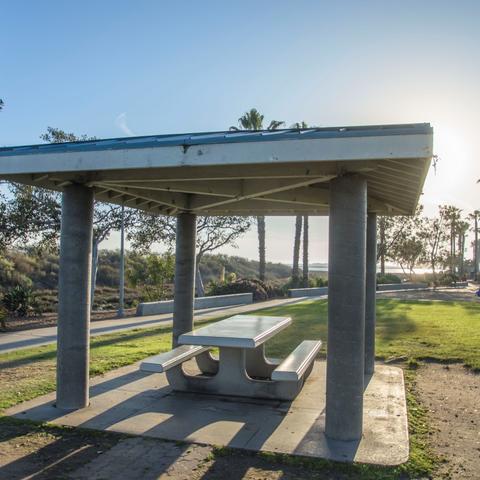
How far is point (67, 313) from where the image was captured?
6121mm

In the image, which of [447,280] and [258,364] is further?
[447,280]

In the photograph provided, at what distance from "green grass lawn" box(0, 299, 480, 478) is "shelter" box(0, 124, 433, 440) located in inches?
32.9

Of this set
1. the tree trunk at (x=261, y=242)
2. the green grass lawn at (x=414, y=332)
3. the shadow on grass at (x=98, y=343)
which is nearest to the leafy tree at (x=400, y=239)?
the tree trunk at (x=261, y=242)

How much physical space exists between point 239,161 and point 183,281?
4.34m

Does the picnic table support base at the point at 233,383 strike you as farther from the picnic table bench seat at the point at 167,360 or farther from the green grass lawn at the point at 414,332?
the green grass lawn at the point at 414,332

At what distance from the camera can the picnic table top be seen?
611 centimetres

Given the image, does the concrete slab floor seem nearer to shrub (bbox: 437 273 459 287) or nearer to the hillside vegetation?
the hillside vegetation

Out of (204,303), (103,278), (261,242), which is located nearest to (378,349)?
(204,303)

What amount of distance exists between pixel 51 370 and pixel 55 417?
2.86m

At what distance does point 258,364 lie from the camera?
315 inches

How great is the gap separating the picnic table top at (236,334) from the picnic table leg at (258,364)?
44 cm

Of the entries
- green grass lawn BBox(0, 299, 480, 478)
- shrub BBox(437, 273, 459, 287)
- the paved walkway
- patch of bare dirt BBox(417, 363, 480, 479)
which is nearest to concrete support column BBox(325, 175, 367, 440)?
green grass lawn BBox(0, 299, 480, 478)

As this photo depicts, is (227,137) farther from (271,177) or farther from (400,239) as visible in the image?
(400,239)

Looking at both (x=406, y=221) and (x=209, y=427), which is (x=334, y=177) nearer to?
(x=209, y=427)
